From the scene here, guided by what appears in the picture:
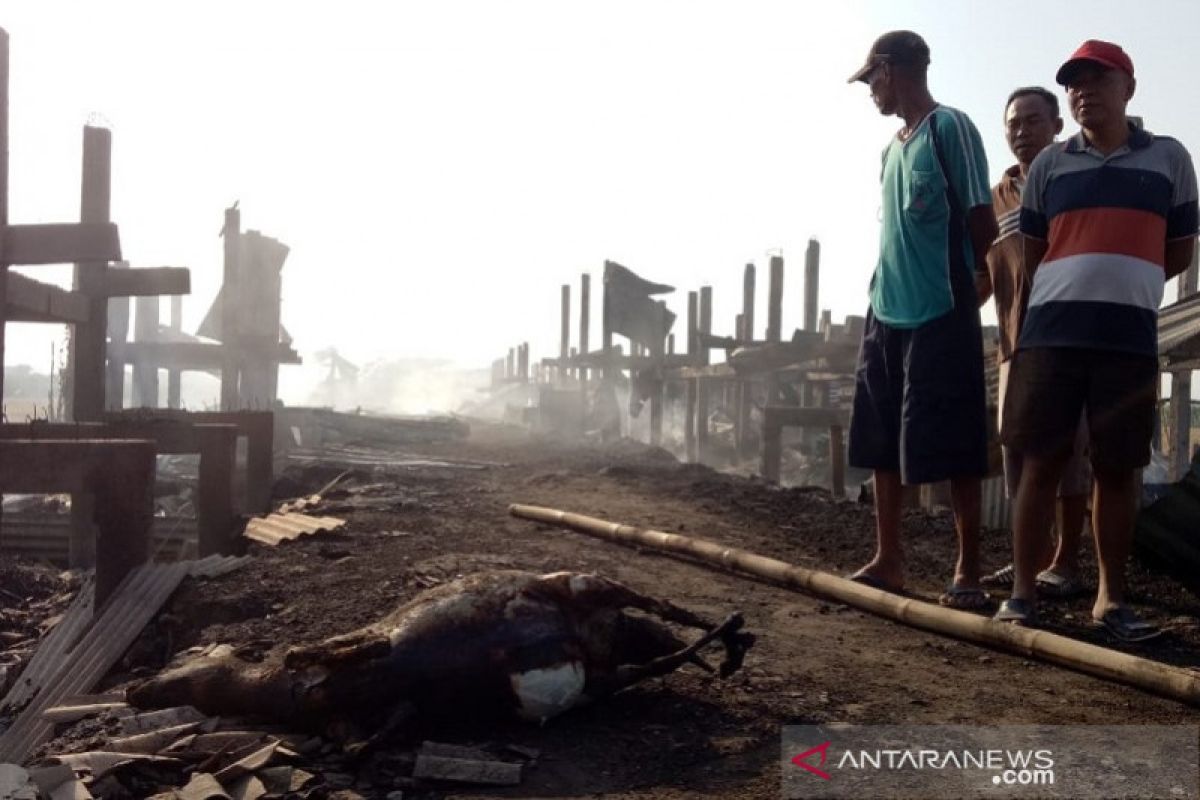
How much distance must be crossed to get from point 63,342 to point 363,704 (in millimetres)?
16576

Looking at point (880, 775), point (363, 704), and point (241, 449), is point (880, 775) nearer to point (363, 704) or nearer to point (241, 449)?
point (363, 704)

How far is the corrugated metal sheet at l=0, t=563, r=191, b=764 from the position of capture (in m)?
3.71

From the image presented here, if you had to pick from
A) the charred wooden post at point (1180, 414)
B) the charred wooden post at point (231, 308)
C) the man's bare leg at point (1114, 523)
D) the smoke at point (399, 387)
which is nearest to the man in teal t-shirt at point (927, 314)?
the man's bare leg at point (1114, 523)

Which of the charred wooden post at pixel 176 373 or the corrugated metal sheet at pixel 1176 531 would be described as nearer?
the corrugated metal sheet at pixel 1176 531

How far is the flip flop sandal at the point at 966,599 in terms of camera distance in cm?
402

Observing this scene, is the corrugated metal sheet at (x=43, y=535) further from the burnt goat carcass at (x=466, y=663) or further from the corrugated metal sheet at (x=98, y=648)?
the burnt goat carcass at (x=466, y=663)

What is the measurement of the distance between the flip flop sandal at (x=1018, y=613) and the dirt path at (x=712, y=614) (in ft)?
0.45

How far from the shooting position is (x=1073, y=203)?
3709 mm

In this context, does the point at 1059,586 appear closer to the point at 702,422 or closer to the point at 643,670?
the point at 643,670

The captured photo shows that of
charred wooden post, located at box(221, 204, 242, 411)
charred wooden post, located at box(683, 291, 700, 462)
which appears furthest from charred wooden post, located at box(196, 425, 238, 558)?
charred wooden post, located at box(683, 291, 700, 462)

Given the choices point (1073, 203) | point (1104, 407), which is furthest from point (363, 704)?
point (1073, 203)

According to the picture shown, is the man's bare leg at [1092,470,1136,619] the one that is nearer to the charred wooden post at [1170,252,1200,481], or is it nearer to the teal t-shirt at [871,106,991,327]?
the teal t-shirt at [871,106,991,327]

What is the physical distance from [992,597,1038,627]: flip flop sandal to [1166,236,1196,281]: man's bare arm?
4.37 ft

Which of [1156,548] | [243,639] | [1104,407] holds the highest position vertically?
[1104,407]
